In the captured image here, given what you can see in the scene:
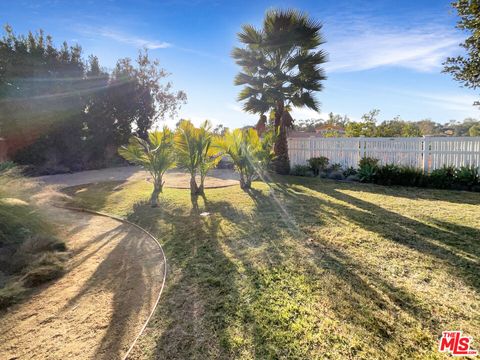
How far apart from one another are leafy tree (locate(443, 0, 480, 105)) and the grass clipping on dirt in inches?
380

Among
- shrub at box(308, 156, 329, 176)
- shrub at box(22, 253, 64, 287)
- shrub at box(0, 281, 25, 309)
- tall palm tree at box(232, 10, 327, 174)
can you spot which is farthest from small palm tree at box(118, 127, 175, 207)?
shrub at box(308, 156, 329, 176)

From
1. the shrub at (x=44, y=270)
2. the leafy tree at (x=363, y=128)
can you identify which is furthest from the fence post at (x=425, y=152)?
the shrub at (x=44, y=270)

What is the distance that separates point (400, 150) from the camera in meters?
8.44

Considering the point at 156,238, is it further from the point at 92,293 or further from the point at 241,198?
the point at 241,198

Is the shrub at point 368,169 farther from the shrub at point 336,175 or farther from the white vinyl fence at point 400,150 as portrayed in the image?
the shrub at point 336,175

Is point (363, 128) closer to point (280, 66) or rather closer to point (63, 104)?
point (280, 66)

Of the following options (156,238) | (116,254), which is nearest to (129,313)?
(116,254)

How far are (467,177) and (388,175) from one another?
1.96 meters

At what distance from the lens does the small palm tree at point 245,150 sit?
7195mm

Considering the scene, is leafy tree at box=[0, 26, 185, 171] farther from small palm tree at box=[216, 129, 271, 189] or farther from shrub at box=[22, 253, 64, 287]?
shrub at box=[22, 253, 64, 287]

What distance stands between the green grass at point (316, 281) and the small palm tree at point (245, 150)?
6.92 ft

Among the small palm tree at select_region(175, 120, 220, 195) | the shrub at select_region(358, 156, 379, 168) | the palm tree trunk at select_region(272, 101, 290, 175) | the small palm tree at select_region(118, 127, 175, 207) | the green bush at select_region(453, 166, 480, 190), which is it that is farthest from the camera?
the palm tree trunk at select_region(272, 101, 290, 175)

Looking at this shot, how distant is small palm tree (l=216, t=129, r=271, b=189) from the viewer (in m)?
7.20

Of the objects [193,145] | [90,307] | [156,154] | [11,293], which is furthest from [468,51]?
[11,293]
